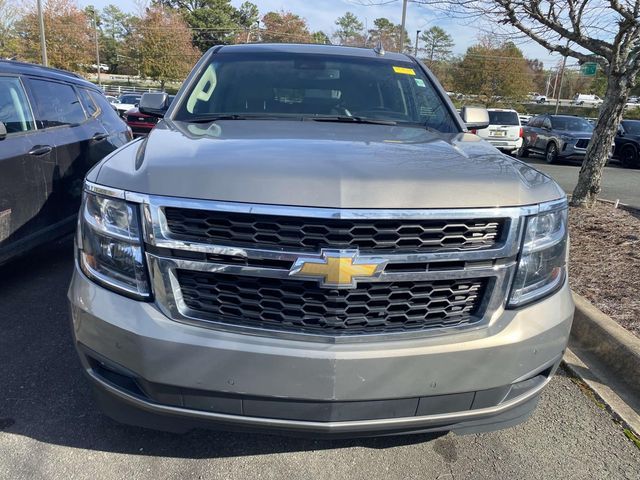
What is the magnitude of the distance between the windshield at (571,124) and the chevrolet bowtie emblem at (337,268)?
17.7 m

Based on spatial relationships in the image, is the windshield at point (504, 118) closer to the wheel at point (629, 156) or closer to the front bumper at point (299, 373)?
the wheel at point (629, 156)

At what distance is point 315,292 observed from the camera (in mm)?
1876

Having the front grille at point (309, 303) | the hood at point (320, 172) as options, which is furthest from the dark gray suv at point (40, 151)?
the front grille at point (309, 303)

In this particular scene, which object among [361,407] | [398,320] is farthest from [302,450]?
[398,320]

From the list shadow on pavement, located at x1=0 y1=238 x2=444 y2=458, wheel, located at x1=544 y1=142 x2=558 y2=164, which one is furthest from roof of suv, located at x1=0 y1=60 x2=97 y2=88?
wheel, located at x1=544 y1=142 x2=558 y2=164

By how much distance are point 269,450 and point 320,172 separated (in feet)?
4.46

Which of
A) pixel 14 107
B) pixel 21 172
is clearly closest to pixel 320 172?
pixel 21 172

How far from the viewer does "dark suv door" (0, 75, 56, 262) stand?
12.8 ft

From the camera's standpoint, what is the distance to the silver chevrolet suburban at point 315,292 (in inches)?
71.9

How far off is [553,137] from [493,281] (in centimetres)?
1724

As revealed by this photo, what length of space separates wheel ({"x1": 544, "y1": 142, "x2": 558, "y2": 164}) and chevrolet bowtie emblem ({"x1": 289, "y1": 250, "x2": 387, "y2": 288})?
56.6 feet

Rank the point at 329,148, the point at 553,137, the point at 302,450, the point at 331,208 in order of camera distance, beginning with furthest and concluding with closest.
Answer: the point at 553,137 → the point at 302,450 → the point at 329,148 → the point at 331,208

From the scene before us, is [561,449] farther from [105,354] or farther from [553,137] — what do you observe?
[553,137]

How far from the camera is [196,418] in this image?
1924 millimetres
